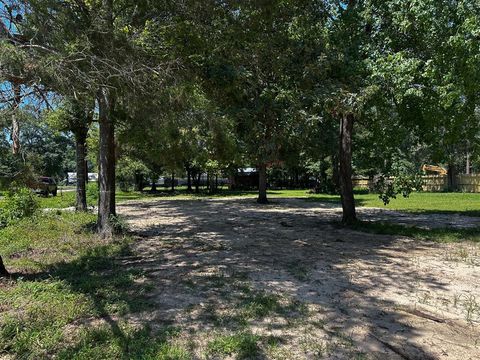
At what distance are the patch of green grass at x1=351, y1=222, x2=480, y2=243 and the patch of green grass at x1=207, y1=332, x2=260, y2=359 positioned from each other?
24.6 feet

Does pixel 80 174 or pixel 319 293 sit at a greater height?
pixel 80 174

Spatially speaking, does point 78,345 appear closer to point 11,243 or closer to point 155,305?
point 155,305

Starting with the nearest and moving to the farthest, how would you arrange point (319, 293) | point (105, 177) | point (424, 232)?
point (319, 293) < point (105, 177) < point (424, 232)

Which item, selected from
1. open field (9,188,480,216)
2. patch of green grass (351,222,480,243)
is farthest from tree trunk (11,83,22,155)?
open field (9,188,480,216)

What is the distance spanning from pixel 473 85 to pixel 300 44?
12.3 feet

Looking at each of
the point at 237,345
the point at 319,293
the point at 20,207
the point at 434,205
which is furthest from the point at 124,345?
the point at 434,205

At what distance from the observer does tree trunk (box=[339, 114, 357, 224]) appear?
41.0 feet

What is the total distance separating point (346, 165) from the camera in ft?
41.6

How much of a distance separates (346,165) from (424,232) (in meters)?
2.89

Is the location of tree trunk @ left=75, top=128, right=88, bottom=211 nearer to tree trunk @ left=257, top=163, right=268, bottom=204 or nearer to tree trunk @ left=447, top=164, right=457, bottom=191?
tree trunk @ left=257, top=163, right=268, bottom=204

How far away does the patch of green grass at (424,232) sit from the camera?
10.2 m

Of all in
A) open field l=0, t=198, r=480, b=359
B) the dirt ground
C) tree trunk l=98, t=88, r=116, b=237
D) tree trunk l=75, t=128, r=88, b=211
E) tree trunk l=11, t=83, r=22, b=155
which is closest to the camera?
open field l=0, t=198, r=480, b=359

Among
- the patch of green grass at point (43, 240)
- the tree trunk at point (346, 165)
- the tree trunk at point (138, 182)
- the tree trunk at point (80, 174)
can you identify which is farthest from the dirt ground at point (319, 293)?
the tree trunk at point (138, 182)

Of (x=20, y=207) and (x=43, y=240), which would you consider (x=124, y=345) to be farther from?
(x=20, y=207)
